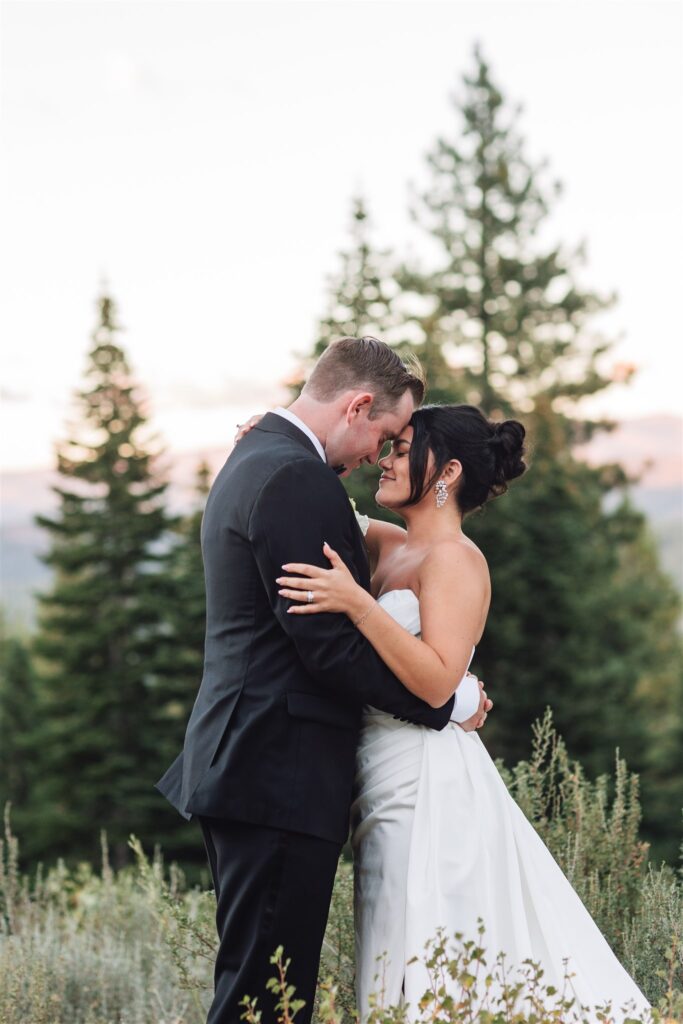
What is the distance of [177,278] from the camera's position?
121 ft

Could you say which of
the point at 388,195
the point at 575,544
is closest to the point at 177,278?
the point at 388,195

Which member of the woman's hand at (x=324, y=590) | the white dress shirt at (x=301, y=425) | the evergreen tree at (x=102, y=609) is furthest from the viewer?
the evergreen tree at (x=102, y=609)

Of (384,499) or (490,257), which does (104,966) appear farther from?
(490,257)

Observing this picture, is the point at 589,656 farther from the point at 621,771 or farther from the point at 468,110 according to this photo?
the point at 621,771

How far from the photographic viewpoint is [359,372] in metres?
3.70

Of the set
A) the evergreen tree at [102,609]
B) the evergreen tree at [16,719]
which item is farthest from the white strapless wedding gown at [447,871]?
the evergreen tree at [16,719]

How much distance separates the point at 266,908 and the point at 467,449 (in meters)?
1.72

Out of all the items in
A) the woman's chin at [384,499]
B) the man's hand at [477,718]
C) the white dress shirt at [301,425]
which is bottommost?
the man's hand at [477,718]

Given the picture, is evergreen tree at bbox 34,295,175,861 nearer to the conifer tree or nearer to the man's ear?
the conifer tree

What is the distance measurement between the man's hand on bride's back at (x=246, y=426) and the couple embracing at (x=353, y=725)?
6.2 inches

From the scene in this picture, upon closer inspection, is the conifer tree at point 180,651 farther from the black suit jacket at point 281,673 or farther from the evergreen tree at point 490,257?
the black suit jacket at point 281,673

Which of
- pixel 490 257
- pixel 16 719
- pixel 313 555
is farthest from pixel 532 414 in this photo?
pixel 313 555

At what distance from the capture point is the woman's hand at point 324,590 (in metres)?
3.21

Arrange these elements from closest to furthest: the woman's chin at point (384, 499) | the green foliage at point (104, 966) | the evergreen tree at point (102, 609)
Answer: the woman's chin at point (384, 499)
the green foliage at point (104, 966)
the evergreen tree at point (102, 609)
